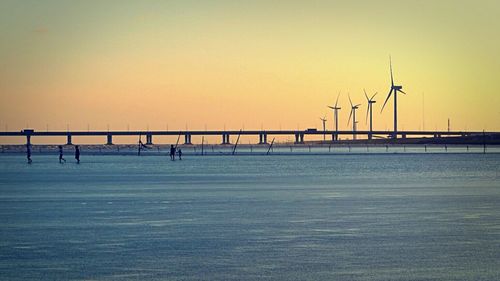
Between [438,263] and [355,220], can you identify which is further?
[355,220]

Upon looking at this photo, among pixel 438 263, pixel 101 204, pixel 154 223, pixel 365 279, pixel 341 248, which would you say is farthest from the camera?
pixel 101 204

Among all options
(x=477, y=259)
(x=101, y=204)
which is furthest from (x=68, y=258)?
(x=101, y=204)

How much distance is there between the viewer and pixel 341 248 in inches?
963

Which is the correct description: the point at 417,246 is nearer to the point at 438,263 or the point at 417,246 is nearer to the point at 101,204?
the point at 438,263

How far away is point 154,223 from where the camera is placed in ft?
103

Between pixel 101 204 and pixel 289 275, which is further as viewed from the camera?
pixel 101 204

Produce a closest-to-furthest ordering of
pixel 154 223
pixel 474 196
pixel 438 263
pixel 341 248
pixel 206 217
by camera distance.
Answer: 1. pixel 438 263
2. pixel 341 248
3. pixel 154 223
4. pixel 206 217
5. pixel 474 196

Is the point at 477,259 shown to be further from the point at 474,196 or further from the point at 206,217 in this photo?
the point at 474,196

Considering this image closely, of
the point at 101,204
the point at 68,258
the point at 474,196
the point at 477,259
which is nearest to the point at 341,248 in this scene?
the point at 477,259

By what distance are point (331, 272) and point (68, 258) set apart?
609 centimetres

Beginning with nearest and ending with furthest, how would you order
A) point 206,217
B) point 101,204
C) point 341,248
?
1. point 341,248
2. point 206,217
3. point 101,204

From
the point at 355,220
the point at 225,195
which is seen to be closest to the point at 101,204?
the point at 225,195

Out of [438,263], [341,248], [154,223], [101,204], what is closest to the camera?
[438,263]

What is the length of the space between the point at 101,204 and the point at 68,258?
1770 cm
